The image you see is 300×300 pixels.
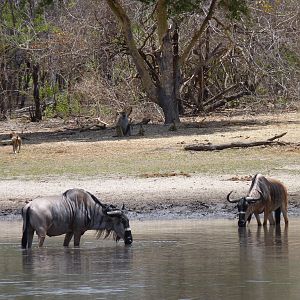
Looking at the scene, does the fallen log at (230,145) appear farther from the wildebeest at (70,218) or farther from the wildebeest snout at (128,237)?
the wildebeest snout at (128,237)

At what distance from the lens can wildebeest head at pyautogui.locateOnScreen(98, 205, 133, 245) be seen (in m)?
14.2

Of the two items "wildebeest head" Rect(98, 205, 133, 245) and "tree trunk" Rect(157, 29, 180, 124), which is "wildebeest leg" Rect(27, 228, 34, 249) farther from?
"tree trunk" Rect(157, 29, 180, 124)

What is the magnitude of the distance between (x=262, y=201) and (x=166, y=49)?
53.9 ft

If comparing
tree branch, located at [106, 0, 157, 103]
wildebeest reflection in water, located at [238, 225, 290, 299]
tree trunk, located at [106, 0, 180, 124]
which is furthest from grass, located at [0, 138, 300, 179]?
tree branch, located at [106, 0, 157, 103]

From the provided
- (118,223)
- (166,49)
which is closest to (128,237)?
(118,223)

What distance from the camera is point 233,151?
2386 centimetres

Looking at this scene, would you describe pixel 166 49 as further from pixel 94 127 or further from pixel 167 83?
pixel 94 127

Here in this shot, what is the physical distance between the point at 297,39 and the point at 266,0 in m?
2.15

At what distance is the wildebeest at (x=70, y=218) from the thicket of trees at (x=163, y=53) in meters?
16.5

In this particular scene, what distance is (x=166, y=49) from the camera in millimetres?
31828

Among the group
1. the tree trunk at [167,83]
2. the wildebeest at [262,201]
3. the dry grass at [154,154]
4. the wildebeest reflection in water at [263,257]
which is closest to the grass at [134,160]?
the dry grass at [154,154]

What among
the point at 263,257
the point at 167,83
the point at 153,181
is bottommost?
the point at 263,257

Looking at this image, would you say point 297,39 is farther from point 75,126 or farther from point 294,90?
point 75,126

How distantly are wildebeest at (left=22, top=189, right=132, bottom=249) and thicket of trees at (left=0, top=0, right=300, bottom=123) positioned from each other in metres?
16.5
